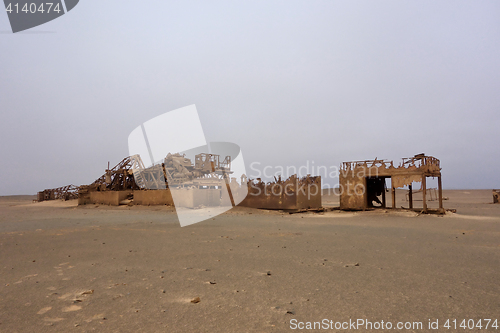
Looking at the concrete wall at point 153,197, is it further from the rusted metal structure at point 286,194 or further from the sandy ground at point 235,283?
the sandy ground at point 235,283

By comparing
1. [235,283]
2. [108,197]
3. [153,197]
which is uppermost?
[153,197]

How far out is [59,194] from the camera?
44375 mm

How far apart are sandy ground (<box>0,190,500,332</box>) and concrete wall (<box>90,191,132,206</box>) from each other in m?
19.9

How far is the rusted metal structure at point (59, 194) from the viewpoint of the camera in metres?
41.8

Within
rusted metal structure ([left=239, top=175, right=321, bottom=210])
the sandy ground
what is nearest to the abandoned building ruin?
rusted metal structure ([left=239, top=175, right=321, bottom=210])

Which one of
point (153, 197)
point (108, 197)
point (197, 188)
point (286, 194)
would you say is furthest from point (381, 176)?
point (108, 197)

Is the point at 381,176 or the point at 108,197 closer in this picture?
the point at 381,176

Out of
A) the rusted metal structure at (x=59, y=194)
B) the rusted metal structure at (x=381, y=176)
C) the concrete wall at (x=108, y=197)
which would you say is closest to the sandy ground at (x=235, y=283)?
the rusted metal structure at (x=381, y=176)

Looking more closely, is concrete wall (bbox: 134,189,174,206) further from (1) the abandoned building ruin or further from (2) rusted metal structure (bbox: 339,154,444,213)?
(2) rusted metal structure (bbox: 339,154,444,213)

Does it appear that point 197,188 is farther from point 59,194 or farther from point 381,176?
point 59,194

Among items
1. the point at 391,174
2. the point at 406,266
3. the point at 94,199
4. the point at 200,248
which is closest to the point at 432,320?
the point at 406,266

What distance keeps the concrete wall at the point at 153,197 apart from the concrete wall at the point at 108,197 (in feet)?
7.26

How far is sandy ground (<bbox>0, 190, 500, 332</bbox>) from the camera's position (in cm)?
367

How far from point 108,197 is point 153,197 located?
7210mm
